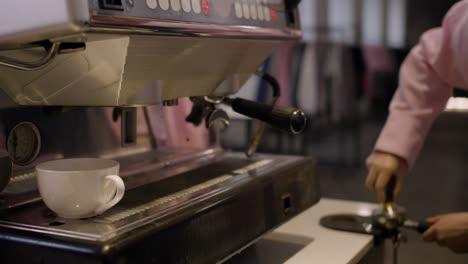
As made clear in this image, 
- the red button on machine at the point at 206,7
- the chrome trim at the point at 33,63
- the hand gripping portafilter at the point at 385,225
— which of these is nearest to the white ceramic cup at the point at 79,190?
the chrome trim at the point at 33,63

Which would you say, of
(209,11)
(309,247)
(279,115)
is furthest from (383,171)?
(209,11)

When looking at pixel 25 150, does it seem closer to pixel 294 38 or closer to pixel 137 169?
pixel 137 169

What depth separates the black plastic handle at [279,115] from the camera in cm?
75

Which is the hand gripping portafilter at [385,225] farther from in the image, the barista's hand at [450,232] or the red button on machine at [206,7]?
the red button on machine at [206,7]

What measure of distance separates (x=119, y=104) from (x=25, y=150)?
17 centimetres

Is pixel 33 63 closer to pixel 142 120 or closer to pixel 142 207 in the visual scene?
pixel 142 207

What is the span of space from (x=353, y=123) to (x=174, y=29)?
14.0ft

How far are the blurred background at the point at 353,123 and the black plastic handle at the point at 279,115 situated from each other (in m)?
1.23

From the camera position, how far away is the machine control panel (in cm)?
55

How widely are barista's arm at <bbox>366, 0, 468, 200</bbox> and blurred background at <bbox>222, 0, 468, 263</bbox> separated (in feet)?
3.03

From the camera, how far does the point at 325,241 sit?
3.03ft

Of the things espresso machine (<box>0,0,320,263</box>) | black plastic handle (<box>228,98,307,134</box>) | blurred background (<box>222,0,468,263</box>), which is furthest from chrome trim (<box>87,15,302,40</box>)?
blurred background (<box>222,0,468,263</box>)

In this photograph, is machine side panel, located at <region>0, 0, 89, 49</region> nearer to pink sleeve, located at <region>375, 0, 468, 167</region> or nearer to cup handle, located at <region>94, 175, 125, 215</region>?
cup handle, located at <region>94, 175, 125, 215</region>

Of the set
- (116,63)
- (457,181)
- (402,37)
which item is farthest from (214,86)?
(402,37)
